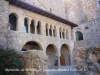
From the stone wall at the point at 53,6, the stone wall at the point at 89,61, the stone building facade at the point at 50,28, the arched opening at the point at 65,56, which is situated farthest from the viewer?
the stone wall at the point at 53,6

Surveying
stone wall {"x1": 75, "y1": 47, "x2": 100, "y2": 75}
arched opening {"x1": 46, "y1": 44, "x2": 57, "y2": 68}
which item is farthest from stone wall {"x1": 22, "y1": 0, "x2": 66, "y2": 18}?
stone wall {"x1": 75, "y1": 47, "x2": 100, "y2": 75}

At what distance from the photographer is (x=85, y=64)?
15.1ft

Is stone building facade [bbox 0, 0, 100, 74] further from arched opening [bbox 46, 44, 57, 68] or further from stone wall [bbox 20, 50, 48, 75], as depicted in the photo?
stone wall [bbox 20, 50, 48, 75]

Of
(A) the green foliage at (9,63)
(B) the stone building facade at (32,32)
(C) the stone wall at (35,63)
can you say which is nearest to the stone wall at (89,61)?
(C) the stone wall at (35,63)

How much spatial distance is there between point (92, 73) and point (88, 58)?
1.83 ft

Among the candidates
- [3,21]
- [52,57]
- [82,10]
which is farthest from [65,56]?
[82,10]

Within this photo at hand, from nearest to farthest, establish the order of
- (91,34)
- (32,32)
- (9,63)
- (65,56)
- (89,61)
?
(89,61)
(9,63)
(32,32)
(65,56)
(91,34)

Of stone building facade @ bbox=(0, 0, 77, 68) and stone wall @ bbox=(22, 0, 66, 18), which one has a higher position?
stone wall @ bbox=(22, 0, 66, 18)

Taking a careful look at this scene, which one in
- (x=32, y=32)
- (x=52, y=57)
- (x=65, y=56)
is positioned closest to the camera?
(x=32, y=32)

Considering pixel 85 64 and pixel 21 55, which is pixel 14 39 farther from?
pixel 85 64

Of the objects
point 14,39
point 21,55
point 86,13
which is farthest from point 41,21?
point 86,13

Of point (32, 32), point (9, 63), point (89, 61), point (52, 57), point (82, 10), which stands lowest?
point (52, 57)

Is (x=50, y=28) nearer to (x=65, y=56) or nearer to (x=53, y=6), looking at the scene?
(x=65, y=56)

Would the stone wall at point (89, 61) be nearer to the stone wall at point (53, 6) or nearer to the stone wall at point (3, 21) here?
the stone wall at point (3, 21)
